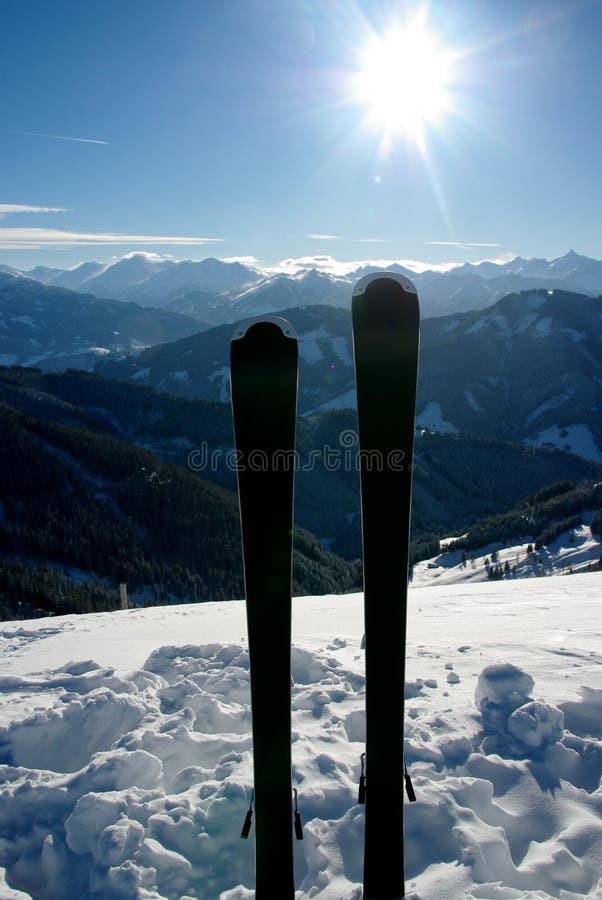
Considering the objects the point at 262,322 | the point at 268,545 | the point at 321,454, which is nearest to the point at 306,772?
the point at 268,545

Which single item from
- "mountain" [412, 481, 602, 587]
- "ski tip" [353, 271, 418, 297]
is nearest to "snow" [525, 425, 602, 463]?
"mountain" [412, 481, 602, 587]

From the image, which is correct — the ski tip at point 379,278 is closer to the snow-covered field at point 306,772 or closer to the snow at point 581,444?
the snow-covered field at point 306,772

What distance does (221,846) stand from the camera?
4.41 meters

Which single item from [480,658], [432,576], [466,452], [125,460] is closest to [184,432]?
[125,460]

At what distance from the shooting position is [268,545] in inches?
175

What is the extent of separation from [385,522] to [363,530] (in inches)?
10.5

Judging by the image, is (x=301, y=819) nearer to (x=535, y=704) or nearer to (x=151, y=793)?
(x=151, y=793)

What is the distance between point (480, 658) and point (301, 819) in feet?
13.2

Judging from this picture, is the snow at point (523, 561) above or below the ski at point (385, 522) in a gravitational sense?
below

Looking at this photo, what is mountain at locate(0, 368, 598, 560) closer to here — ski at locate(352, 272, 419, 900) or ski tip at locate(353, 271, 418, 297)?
ski at locate(352, 272, 419, 900)

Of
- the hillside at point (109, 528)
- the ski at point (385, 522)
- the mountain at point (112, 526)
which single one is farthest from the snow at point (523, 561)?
the ski at point (385, 522)

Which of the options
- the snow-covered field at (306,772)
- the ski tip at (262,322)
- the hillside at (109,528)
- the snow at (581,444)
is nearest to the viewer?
the snow-covered field at (306,772)

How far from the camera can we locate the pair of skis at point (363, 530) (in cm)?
433

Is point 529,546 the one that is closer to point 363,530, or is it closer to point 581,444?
point 363,530
